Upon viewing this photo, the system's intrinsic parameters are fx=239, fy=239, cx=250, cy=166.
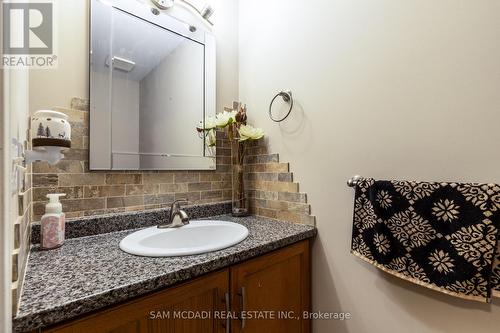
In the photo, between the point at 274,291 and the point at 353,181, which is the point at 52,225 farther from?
the point at 353,181

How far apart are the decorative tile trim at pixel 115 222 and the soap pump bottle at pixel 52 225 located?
0.21 feet

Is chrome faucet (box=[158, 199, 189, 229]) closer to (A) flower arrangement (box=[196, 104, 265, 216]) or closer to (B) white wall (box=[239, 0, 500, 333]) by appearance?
(A) flower arrangement (box=[196, 104, 265, 216])

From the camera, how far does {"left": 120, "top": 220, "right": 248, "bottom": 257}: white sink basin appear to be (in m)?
0.79

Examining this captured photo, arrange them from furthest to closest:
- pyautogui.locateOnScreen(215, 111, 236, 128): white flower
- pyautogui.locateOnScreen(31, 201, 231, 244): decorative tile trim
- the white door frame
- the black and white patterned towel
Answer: pyautogui.locateOnScreen(215, 111, 236, 128): white flower → pyautogui.locateOnScreen(31, 201, 231, 244): decorative tile trim → the black and white patterned towel → the white door frame

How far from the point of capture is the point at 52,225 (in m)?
0.78

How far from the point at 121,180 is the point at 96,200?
0.40ft

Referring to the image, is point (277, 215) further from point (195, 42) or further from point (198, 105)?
point (195, 42)

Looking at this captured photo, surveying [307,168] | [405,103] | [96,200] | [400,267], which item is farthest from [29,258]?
[405,103]

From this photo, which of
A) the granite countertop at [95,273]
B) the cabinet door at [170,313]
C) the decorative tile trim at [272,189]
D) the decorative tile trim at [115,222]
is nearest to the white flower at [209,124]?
the decorative tile trim at [272,189]

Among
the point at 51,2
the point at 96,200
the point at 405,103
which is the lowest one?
the point at 96,200

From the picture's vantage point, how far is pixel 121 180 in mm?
1023

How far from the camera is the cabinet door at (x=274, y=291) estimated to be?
794 mm

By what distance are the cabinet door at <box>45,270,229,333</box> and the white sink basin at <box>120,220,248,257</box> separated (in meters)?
0.10

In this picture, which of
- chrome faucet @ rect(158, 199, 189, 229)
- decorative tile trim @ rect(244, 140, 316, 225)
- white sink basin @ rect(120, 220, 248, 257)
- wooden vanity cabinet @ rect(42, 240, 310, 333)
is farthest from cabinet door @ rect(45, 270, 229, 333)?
decorative tile trim @ rect(244, 140, 316, 225)
